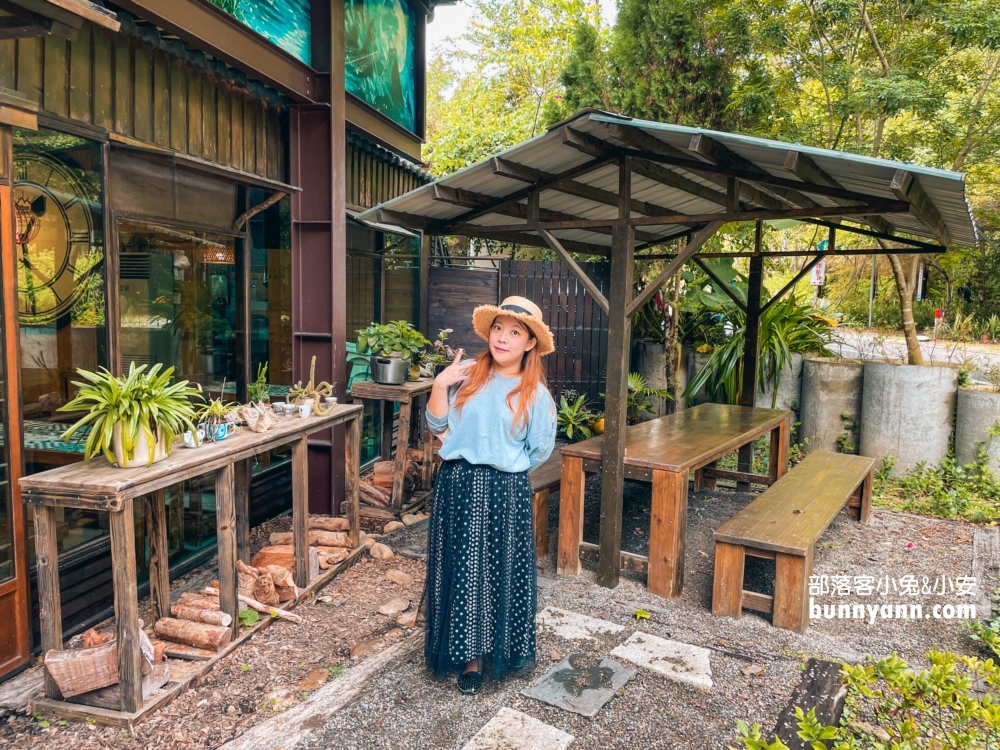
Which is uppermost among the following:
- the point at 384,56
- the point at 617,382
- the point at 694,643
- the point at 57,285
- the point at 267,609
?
the point at 384,56

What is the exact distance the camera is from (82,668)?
10.2 ft

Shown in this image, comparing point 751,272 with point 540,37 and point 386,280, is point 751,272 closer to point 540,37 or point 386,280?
point 386,280

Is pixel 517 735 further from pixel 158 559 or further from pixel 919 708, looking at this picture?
pixel 158 559

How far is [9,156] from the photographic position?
3.29 m

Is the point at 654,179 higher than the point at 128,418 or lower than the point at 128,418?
higher

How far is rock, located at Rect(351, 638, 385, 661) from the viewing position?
12.6 feet

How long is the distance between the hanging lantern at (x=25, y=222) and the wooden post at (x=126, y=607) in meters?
Answer: 1.50

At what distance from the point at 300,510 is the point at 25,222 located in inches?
83.7

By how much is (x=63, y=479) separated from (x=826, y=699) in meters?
3.54

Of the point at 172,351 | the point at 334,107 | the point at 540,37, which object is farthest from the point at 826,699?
the point at 540,37

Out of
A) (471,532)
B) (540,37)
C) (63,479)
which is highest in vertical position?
(540,37)

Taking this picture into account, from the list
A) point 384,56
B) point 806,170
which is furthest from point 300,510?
point 384,56

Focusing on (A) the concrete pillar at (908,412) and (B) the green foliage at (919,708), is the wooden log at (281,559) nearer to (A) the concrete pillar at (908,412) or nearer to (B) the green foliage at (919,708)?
(B) the green foliage at (919,708)

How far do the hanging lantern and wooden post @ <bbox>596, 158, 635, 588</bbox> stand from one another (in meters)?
3.17
